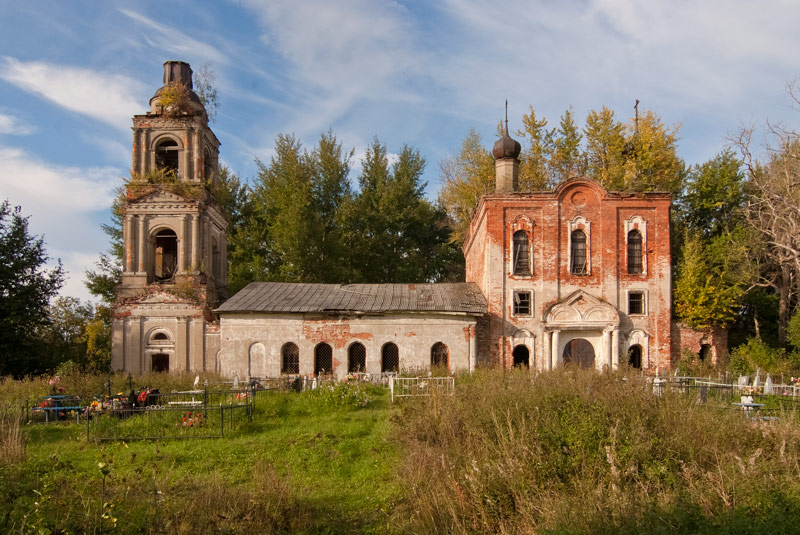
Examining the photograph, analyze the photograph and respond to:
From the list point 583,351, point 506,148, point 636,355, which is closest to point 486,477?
point 636,355

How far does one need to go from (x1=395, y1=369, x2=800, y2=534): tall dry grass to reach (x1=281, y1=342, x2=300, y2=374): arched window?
13073 millimetres

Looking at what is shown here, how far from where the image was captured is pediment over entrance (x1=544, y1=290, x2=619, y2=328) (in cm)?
2286

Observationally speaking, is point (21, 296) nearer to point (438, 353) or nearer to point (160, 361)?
point (160, 361)

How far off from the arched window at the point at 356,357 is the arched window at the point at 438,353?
256 centimetres

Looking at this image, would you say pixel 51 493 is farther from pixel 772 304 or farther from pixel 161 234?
pixel 772 304

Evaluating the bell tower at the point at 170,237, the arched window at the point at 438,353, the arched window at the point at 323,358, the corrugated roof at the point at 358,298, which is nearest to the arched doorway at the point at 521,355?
the corrugated roof at the point at 358,298

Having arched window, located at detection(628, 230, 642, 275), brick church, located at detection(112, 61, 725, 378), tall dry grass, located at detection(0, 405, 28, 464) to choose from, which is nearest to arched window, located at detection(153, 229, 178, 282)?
brick church, located at detection(112, 61, 725, 378)

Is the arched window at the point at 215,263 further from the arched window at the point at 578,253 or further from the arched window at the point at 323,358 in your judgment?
the arched window at the point at 578,253

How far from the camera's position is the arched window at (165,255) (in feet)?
84.6

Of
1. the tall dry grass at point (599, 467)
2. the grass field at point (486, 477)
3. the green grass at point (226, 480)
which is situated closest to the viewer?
the tall dry grass at point (599, 467)

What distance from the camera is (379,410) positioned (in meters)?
15.1

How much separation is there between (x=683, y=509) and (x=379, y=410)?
30.6 feet

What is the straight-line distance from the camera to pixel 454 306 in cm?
2277

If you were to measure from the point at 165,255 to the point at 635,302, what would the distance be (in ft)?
65.8
